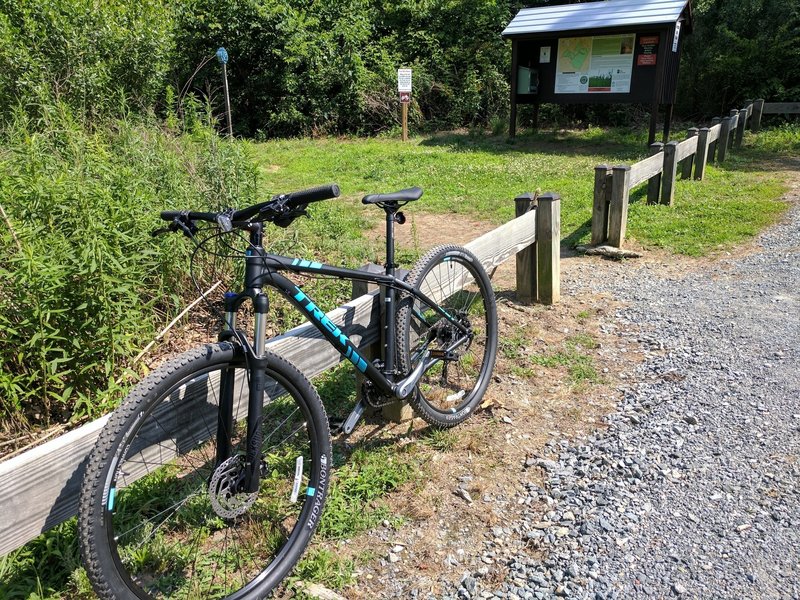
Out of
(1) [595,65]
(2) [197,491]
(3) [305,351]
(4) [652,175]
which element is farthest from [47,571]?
(1) [595,65]

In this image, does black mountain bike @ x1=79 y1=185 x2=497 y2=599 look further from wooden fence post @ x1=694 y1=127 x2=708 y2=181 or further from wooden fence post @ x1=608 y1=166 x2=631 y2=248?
wooden fence post @ x1=694 y1=127 x2=708 y2=181

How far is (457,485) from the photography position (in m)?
3.26

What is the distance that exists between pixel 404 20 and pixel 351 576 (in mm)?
18325

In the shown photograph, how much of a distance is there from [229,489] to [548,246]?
3.75m

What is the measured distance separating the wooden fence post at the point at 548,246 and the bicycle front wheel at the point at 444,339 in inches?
54.1

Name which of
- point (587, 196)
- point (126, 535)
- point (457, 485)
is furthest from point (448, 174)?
point (126, 535)

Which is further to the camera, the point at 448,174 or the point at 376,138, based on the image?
the point at 376,138

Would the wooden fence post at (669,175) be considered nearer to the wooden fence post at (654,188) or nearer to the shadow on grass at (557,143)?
the wooden fence post at (654,188)

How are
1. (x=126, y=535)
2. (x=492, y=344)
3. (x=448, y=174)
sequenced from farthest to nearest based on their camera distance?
(x=448, y=174) < (x=492, y=344) < (x=126, y=535)

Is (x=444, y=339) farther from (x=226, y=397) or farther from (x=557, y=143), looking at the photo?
(x=557, y=143)

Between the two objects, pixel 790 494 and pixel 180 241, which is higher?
pixel 180 241

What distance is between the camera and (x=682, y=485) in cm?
320

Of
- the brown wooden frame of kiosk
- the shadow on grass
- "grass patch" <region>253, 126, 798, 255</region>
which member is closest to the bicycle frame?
"grass patch" <region>253, 126, 798, 255</region>

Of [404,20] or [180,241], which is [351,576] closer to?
[180,241]
